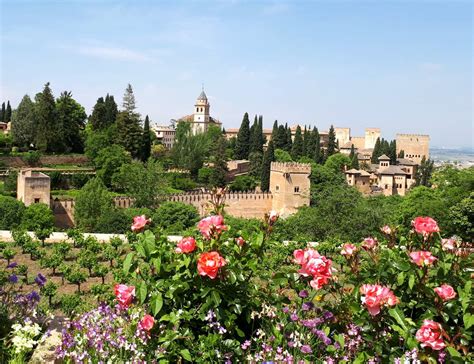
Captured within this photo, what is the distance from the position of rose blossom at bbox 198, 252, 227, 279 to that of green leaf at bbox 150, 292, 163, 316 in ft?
1.13

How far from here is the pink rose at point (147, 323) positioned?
10.4ft

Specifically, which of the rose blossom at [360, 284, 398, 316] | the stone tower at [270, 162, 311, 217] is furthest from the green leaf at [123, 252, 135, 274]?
the stone tower at [270, 162, 311, 217]

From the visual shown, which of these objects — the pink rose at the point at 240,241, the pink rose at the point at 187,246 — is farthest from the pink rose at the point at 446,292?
the pink rose at the point at 187,246

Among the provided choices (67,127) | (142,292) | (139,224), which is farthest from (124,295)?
(67,127)

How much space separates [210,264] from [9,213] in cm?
2437

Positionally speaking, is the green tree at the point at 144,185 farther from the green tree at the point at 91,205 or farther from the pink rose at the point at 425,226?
the pink rose at the point at 425,226

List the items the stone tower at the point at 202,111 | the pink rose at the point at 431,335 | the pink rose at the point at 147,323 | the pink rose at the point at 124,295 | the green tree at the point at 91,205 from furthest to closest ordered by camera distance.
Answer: the stone tower at the point at 202,111
the green tree at the point at 91,205
the pink rose at the point at 124,295
the pink rose at the point at 147,323
the pink rose at the point at 431,335

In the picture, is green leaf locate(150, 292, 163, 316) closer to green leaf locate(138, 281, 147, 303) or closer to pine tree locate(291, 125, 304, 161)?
green leaf locate(138, 281, 147, 303)

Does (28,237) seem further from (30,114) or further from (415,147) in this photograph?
(415,147)

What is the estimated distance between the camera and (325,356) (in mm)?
3400

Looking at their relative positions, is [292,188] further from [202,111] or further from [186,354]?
[202,111]

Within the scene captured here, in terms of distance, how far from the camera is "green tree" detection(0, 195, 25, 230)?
80.4 ft

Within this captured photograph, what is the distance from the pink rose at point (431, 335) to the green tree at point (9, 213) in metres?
24.3

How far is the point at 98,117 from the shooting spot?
53.4 metres
